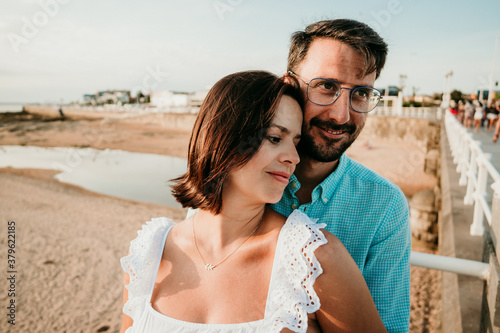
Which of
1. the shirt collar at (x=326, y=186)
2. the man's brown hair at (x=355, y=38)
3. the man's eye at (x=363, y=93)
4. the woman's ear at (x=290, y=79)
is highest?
the man's brown hair at (x=355, y=38)

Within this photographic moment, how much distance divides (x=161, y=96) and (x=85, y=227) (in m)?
79.6

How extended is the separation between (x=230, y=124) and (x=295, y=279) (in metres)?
0.71

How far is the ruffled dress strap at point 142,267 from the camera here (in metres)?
1.53

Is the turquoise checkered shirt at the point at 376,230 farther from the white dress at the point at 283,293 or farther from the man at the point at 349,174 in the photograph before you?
the white dress at the point at 283,293

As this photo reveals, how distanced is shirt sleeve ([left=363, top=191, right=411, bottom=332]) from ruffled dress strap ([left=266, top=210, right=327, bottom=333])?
0.50 m

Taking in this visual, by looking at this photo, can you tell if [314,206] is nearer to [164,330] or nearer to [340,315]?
[340,315]

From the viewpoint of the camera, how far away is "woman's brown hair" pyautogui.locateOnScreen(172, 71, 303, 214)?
145 cm

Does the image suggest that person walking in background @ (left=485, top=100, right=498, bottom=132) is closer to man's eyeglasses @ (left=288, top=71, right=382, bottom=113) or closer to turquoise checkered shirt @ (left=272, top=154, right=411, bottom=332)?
man's eyeglasses @ (left=288, top=71, right=382, bottom=113)

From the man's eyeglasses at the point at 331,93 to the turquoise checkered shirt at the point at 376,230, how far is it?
0.40 m

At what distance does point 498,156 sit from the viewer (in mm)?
8602

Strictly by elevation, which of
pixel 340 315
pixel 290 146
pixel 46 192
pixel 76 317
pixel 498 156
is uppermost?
pixel 290 146

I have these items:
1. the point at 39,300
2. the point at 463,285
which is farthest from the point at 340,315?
the point at 39,300

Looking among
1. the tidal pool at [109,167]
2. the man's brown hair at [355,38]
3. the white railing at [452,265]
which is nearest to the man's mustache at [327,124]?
the man's brown hair at [355,38]

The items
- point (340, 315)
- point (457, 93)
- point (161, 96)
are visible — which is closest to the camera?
point (340, 315)
